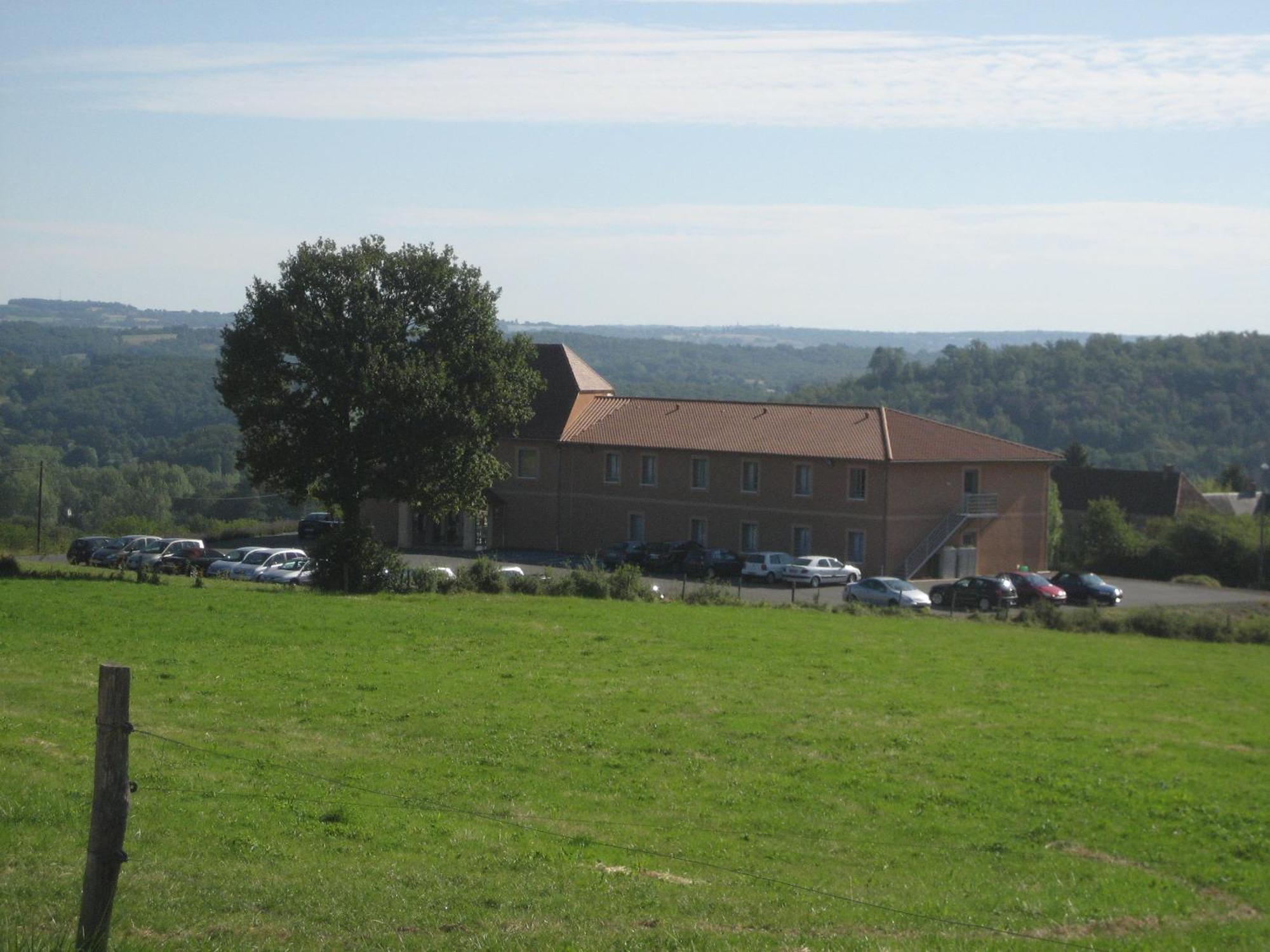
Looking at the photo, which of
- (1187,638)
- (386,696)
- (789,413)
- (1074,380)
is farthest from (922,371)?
(386,696)

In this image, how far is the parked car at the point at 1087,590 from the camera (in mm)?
52438

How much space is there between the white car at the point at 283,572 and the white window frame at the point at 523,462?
2086 cm

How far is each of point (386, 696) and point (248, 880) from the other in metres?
10.3

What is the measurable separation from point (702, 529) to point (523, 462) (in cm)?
1001

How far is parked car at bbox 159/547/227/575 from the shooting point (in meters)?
46.5

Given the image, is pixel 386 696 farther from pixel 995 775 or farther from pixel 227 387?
pixel 227 387

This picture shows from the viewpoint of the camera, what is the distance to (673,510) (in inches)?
2537

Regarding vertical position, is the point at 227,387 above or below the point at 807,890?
above

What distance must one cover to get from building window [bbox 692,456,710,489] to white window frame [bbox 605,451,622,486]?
3.84 metres

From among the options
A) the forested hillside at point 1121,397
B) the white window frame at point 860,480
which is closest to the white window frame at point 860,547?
the white window frame at point 860,480

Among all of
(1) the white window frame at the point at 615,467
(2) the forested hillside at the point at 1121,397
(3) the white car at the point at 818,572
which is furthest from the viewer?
(2) the forested hillside at the point at 1121,397

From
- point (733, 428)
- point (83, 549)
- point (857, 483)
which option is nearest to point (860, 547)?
point (857, 483)

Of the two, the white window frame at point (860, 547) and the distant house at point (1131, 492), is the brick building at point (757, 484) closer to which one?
the white window frame at point (860, 547)

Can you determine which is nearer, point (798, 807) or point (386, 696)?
point (798, 807)
